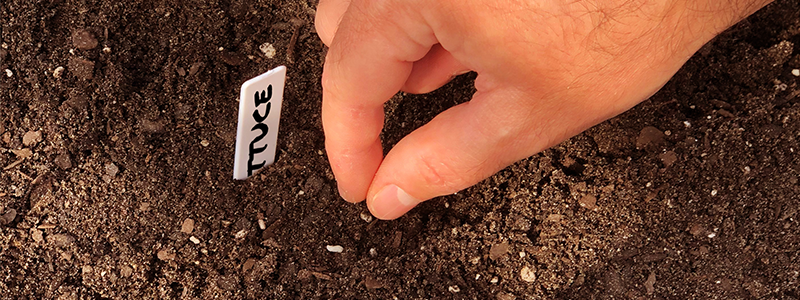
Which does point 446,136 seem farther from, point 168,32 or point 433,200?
point 168,32

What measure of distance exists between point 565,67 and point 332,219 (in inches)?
23.7

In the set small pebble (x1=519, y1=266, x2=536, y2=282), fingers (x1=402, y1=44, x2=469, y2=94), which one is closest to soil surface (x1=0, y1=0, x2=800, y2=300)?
small pebble (x1=519, y1=266, x2=536, y2=282)

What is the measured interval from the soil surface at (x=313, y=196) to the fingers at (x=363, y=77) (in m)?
0.14

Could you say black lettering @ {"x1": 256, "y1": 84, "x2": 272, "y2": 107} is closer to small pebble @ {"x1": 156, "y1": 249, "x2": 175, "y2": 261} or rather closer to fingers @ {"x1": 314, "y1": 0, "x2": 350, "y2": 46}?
fingers @ {"x1": 314, "y1": 0, "x2": 350, "y2": 46}

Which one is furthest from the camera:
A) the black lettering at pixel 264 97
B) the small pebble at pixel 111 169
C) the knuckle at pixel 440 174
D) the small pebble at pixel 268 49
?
the small pebble at pixel 268 49

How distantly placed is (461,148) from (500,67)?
0.16 meters

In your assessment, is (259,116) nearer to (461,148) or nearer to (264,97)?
(264,97)

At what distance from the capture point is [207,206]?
1302mm

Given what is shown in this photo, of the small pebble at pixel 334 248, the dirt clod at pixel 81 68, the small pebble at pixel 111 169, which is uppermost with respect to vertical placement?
the dirt clod at pixel 81 68

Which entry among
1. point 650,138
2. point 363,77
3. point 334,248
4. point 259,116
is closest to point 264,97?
point 259,116

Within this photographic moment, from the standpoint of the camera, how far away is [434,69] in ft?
4.17

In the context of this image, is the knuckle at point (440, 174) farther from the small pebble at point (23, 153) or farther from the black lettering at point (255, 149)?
the small pebble at point (23, 153)

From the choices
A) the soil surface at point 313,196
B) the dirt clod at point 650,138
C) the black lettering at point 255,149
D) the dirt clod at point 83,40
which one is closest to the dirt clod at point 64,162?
the soil surface at point 313,196

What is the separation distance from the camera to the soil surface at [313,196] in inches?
49.6
